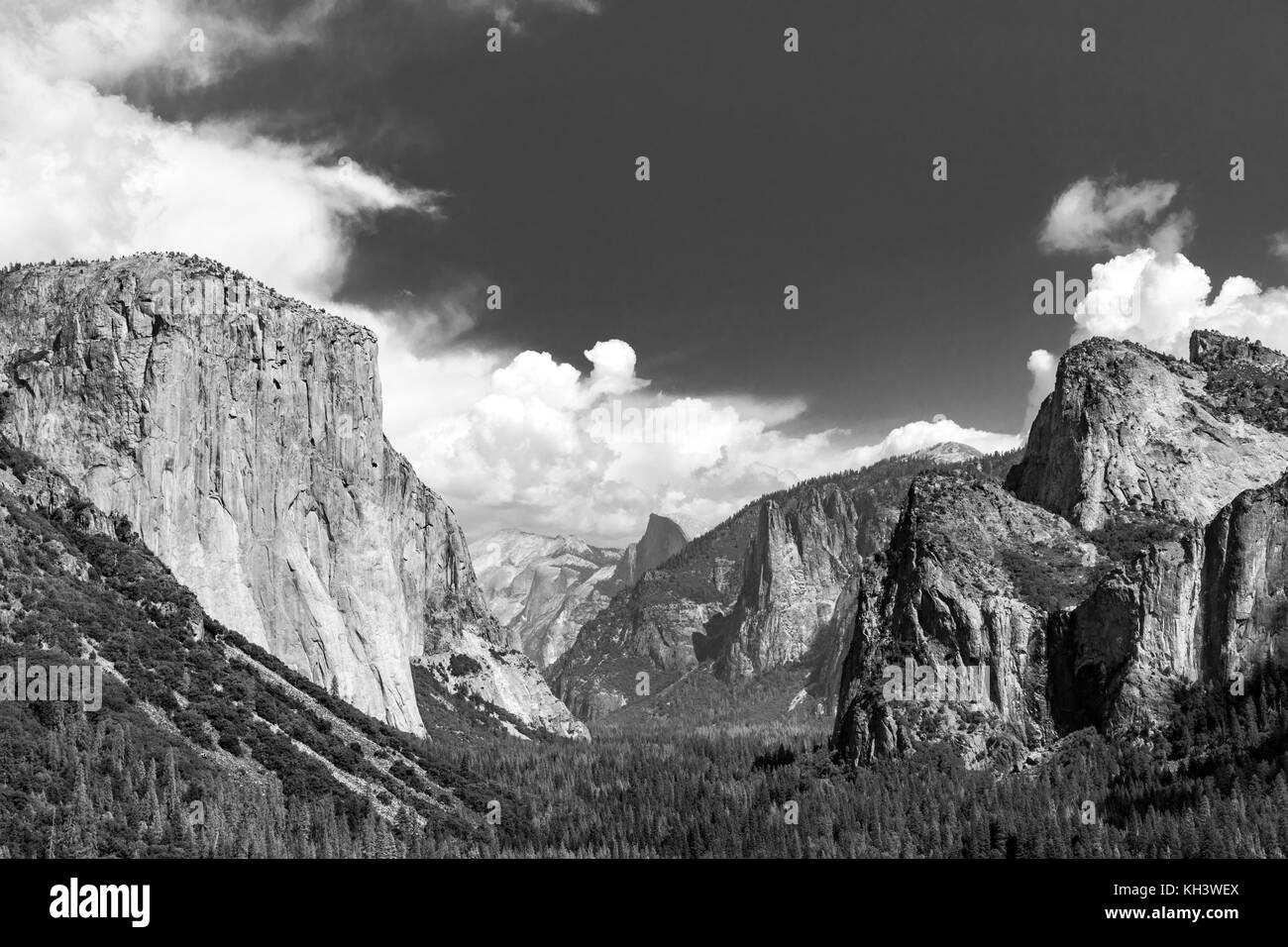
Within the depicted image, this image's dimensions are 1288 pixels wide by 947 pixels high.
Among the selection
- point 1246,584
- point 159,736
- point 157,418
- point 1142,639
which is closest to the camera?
point 159,736

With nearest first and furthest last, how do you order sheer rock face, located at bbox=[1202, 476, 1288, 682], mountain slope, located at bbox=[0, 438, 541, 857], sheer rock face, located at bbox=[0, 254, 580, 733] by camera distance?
mountain slope, located at bbox=[0, 438, 541, 857]
sheer rock face, located at bbox=[1202, 476, 1288, 682]
sheer rock face, located at bbox=[0, 254, 580, 733]

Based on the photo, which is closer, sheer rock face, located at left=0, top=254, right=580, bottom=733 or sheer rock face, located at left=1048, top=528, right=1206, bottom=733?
sheer rock face, located at left=1048, top=528, right=1206, bottom=733

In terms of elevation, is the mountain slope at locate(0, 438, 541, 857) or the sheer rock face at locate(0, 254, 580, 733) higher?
the sheer rock face at locate(0, 254, 580, 733)

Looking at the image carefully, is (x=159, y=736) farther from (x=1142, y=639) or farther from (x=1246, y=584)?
(x=1246, y=584)

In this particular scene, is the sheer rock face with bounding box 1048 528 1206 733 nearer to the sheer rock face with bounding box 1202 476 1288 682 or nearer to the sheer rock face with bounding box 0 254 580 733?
the sheer rock face with bounding box 1202 476 1288 682

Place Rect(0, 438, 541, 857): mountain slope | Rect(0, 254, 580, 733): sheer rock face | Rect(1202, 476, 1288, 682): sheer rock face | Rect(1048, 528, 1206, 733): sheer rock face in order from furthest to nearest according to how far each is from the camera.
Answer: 1. Rect(0, 254, 580, 733): sheer rock face
2. Rect(1048, 528, 1206, 733): sheer rock face
3. Rect(1202, 476, 1288, 682): sheer rock face
4. Rect(0, 438, 541, 857): mountain slope

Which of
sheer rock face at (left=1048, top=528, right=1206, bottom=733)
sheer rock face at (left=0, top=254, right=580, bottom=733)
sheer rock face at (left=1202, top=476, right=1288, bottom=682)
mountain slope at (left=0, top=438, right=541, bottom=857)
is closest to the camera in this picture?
mountain slope at (left=0, top=438, right=541, bottom=857)

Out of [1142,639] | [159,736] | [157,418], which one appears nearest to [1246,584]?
[1142,639]

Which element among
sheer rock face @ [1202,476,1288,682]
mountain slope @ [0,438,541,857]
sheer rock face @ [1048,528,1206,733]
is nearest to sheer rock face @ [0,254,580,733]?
mountain slope @ [0,438,541,857]

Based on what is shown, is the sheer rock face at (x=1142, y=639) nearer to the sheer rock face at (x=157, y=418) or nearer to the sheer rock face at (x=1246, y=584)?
the sheer rock face at (x=1246, y=584)

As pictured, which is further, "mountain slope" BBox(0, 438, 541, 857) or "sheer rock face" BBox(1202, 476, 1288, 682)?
"sheer rock face" BBox(1202, 476, 1288, 682)
